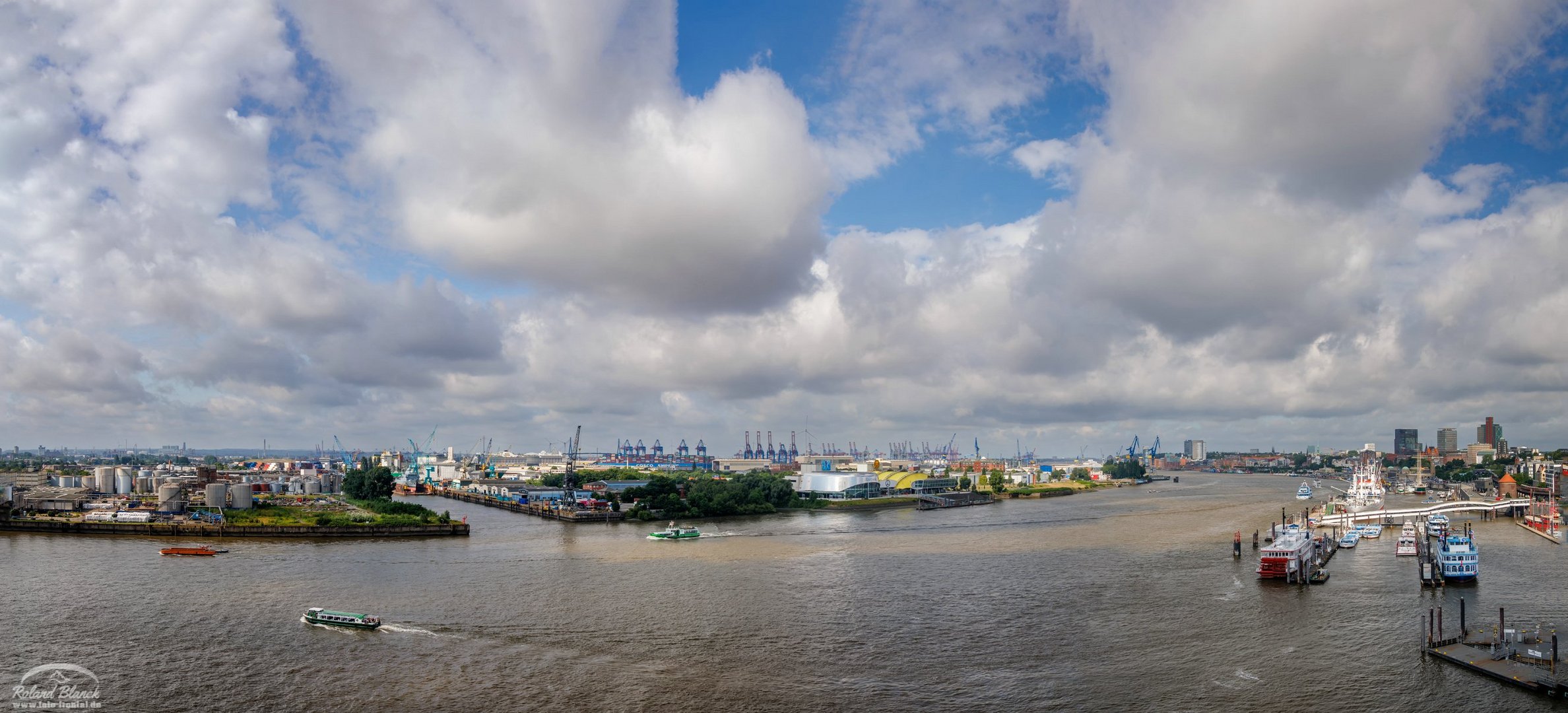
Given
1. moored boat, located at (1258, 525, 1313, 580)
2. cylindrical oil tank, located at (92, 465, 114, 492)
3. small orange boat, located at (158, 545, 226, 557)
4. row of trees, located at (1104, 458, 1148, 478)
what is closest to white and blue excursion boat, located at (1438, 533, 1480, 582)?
moored boat, located at (1258, 525, 1313, 580)

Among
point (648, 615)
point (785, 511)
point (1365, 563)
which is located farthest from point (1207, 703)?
point (785, 511)

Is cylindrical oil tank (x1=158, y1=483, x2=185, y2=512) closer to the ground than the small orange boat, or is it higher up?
higher up

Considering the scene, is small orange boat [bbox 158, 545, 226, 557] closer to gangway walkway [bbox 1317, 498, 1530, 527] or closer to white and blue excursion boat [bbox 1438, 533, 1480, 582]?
white and blue excursion boat [bbox 1438, 533, 1480, 582]

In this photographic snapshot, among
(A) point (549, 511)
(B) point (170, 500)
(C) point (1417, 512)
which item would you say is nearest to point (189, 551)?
(B) point (170, 500)

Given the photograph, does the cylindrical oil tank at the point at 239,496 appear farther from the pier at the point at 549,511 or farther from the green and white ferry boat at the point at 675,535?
the green and white ferry boat at the point at 675,535

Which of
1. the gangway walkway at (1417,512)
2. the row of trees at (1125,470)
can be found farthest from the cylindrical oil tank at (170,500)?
the row of trees at (1125,470)

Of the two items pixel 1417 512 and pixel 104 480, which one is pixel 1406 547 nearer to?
pixel 1417 512

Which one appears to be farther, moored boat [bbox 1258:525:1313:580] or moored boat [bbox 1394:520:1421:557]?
moored boat [bbox 1394:520:1421:557]

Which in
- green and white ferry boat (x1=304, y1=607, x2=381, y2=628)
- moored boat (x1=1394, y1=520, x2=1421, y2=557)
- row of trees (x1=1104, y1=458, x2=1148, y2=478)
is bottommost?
row of trees (x1=1104, y1=458, x2=1148, y2=478)
